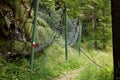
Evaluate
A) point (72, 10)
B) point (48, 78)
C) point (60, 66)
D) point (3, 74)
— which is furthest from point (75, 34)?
point (3, 74)

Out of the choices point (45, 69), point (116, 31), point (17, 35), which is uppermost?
point (116, 31)

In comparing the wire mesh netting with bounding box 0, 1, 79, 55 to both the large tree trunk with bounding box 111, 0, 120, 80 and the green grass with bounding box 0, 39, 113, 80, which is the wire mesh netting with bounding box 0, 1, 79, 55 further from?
the large tree trunk with bounding box 111, 0, 120, 80

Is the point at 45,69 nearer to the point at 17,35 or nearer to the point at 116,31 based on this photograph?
the point at 17,35

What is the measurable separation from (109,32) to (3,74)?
6.40m

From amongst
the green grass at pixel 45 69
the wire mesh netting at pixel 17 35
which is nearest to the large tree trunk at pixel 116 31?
the green grass at pixel 45 69

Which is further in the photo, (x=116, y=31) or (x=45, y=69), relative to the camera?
(x=45, y=69)

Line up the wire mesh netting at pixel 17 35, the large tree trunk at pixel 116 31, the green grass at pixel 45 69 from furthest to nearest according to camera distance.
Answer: the wire mesh netting at pixel 17 35
the green grass at pixel 45 69
the large tree trunk at pixel 116 31

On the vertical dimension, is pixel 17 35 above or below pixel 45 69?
above

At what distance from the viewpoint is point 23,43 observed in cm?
751

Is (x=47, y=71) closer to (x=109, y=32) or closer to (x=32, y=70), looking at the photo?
(x=32, y=70)

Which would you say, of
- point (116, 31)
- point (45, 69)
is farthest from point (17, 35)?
point (116, 31)

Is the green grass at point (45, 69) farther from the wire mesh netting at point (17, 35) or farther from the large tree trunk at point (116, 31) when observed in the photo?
the large tree trunk at point (116, 31)

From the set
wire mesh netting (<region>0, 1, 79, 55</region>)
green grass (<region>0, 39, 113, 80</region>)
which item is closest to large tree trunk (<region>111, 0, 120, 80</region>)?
green grass (<region>0, 39, 113, 80</region>)

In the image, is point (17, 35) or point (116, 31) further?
point (17, 35)
